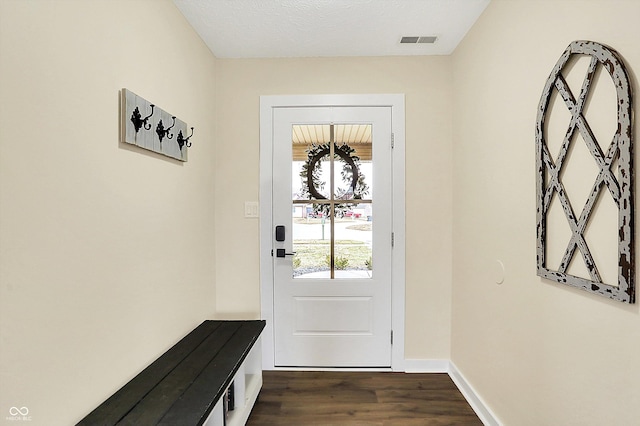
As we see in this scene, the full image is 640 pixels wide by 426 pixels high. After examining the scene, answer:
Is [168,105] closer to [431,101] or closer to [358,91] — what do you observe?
[358,91]

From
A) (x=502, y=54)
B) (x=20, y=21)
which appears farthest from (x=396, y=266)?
(x=20, y=21)

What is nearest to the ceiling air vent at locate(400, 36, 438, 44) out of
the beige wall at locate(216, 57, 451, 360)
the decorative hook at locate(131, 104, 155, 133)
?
the beige wall at locate(216, 57, 451, 360)

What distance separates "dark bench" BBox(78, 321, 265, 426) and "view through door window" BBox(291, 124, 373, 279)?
855mm

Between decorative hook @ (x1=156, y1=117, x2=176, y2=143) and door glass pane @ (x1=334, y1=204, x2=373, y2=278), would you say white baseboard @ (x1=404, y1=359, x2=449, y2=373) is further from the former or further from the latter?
decorative hook @ (x1=156, y1=117, x2=176, y2=143)

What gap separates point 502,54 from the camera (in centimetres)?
186

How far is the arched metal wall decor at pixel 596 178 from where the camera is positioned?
1055 mm

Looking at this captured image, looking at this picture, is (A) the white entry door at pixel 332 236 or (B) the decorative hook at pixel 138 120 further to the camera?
(A) the white entry door at pixel 332 236

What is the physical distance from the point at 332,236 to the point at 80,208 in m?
1.75

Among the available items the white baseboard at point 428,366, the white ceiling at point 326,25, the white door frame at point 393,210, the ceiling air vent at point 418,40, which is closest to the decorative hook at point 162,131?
the white ceiling at point 326,25

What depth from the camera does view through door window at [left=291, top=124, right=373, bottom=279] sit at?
2.67 metres

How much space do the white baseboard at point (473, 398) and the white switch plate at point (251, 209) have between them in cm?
184

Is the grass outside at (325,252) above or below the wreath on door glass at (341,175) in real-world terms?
below

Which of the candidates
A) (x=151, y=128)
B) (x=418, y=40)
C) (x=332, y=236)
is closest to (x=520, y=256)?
(x=332, y=236)

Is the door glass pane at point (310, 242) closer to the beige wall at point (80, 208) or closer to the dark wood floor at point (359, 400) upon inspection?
Answer: the dark wood floor at point (359, 400)
